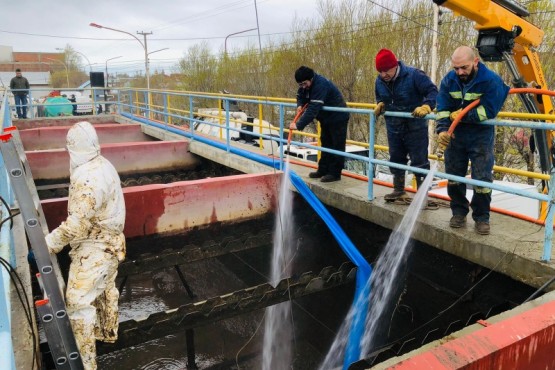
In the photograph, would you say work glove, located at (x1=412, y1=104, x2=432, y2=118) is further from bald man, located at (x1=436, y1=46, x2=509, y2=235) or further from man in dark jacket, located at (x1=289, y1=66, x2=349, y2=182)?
man in dark jacket, located at (x1=289, y1=66, x2=349, y2=182)

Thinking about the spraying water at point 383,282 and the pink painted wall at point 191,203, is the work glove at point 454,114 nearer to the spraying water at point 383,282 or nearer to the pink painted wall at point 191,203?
the spraying water at point 383,282

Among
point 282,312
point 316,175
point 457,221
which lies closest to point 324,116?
point 316,175

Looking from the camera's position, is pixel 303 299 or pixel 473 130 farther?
pixel 303 299

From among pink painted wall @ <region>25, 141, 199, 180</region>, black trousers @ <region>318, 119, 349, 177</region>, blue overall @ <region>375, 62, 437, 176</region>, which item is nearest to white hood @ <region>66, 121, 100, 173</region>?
blue overall @ <region>375, 62, 437, 176</region>

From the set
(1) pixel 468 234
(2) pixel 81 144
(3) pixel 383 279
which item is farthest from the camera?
(3) pixel 383 279

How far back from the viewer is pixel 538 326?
247 cm

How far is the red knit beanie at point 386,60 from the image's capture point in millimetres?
4719

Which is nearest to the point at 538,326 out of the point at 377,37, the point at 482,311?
the point at 482,311

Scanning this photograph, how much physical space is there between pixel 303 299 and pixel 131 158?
4872mm

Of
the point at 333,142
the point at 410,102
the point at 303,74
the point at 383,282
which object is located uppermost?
the point at 303,74

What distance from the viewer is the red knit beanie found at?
4.72 m

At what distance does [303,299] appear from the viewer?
6871 millimetres

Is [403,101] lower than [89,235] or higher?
higher

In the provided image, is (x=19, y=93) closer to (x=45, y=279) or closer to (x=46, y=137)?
(x=46, y=137)
